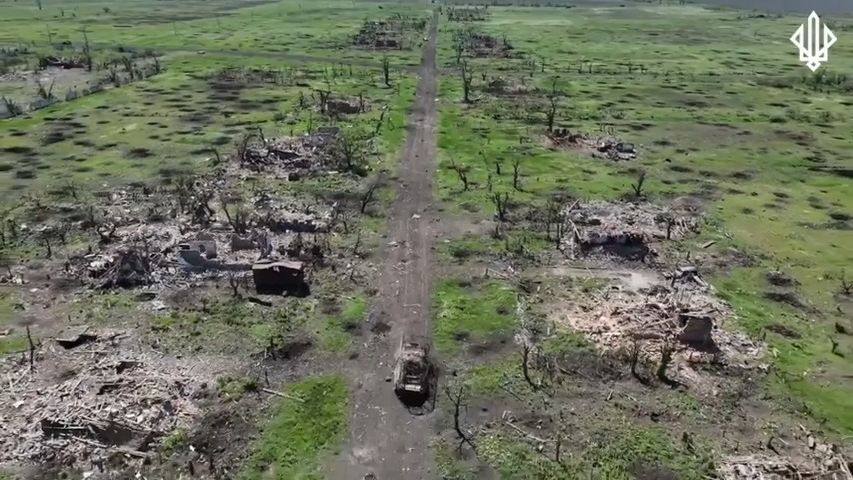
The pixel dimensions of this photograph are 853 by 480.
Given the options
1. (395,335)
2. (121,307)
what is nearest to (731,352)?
(395,335)

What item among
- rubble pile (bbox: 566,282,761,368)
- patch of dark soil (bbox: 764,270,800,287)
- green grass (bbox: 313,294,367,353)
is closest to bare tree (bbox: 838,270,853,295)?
patch of dark soil (bbox: 764,270,800,287)

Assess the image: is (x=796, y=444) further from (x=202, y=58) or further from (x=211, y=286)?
(x=202, y=58)

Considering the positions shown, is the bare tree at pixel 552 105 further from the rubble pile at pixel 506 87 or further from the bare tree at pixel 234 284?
the bare tree at pixel 234 284

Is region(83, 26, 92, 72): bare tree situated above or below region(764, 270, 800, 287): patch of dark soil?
above

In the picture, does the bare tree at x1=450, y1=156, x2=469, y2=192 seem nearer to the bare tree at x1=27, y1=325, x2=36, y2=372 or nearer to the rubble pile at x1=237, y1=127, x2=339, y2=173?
the rubble pile at x1=237, y1=127, x2=339, y2=173

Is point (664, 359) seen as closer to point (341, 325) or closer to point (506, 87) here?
point (341, 325)

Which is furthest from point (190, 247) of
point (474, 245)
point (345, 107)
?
point (345, 107)

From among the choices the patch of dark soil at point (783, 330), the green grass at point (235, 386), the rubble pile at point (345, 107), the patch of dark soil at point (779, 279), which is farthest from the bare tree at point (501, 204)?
the rubble pile at point (345, 107)
